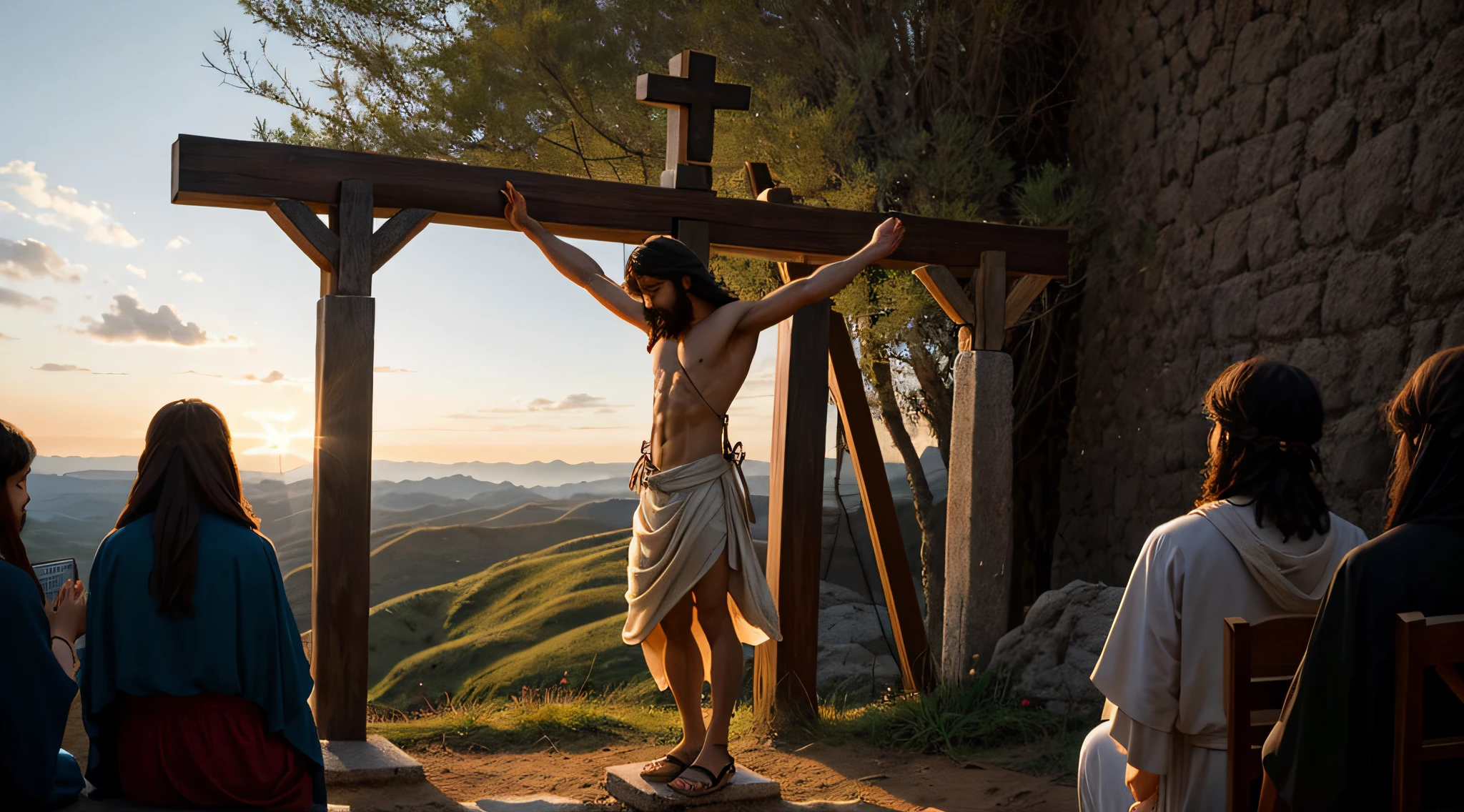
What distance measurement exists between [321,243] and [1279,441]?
3.14 metres

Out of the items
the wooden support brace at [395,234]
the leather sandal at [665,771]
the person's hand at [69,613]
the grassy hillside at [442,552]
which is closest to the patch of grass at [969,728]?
the leather sandal at [665,771]

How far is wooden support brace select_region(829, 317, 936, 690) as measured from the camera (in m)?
5.36

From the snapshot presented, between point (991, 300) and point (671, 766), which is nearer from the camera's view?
point (671, 766)

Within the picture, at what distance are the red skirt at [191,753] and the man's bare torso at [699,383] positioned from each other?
1553mm

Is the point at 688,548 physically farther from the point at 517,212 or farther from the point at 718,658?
the point at 517,212

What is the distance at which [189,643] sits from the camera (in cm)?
236

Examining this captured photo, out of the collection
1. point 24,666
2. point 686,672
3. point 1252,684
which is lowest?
point 686,672

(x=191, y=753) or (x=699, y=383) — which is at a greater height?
(x=699, y=383)

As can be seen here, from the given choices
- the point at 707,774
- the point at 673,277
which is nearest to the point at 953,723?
the point at 707,774

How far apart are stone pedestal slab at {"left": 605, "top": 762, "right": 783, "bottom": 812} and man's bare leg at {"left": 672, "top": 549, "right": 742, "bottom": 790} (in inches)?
3.2

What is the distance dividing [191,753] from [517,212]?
2.32 m

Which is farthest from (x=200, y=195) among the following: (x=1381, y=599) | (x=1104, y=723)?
(x=1381, y=599)

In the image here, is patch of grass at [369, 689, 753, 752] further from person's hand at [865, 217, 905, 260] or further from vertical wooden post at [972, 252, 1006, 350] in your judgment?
person's hand at [865, 217, 905, 260]

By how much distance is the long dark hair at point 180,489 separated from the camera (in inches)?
91.7
